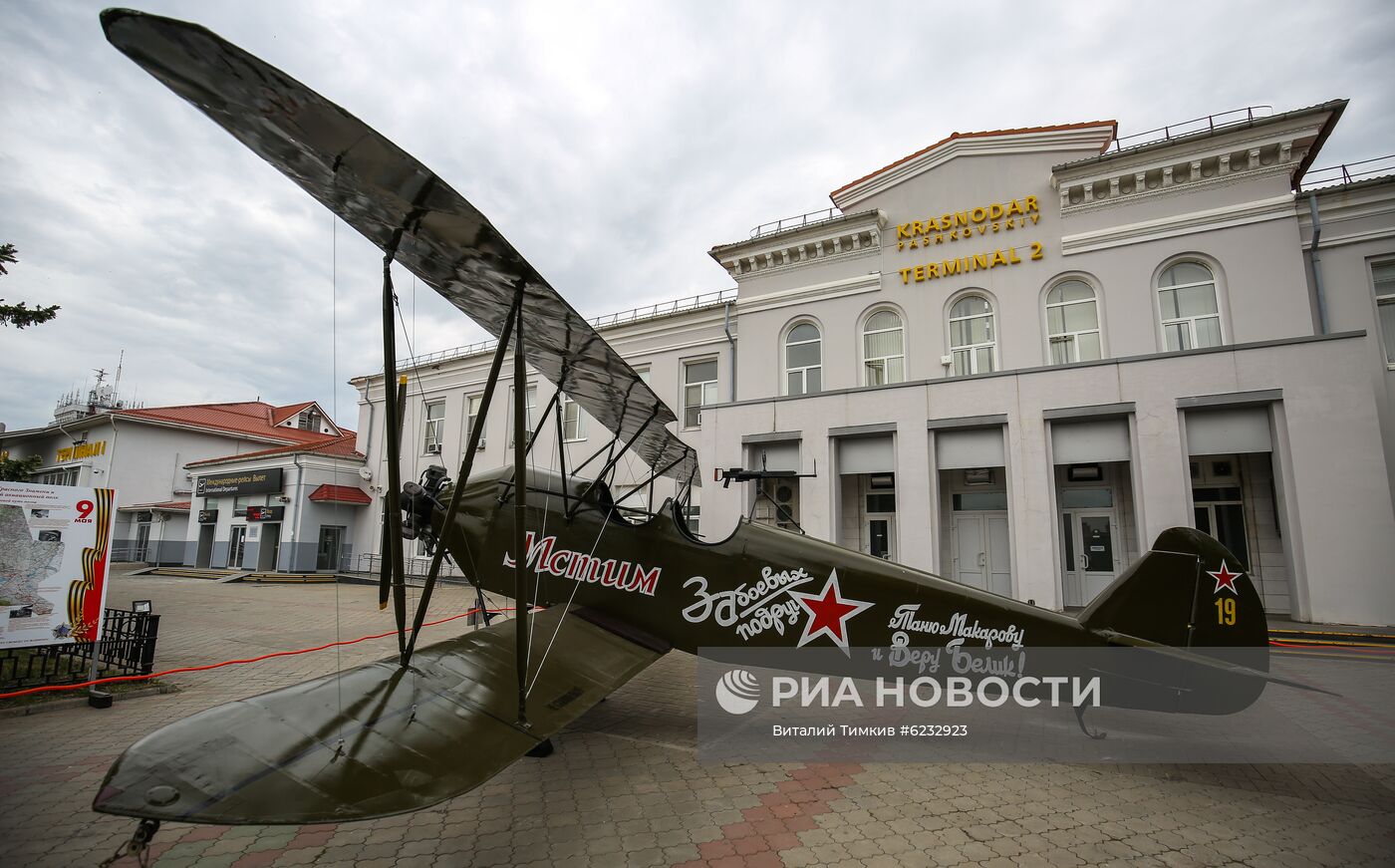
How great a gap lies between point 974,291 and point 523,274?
1230 cm

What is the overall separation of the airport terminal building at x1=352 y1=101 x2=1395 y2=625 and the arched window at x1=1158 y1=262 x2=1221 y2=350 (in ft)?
0.12

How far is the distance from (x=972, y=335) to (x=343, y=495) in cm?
2248

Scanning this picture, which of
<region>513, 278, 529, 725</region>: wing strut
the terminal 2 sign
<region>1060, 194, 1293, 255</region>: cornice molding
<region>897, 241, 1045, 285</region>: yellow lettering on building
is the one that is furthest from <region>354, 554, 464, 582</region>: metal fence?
<region>1060, 194, 1293, 255</region>: cornice molding

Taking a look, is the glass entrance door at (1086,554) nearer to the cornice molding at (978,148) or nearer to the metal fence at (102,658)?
the cornice molding at (978,148)

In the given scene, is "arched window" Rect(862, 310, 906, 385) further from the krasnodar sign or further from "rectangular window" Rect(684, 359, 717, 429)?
the krasnodar sign

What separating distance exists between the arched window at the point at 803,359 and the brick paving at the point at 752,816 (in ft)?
34.8

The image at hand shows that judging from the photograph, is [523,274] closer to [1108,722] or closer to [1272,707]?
[1108,722]

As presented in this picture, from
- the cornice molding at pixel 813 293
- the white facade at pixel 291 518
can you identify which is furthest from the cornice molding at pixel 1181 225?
the white facade at pixel 291 518

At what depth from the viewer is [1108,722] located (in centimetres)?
552

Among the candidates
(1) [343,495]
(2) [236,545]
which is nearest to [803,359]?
(1) [343,495]

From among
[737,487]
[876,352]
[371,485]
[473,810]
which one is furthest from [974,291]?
[371,485]

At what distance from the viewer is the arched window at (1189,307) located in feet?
37.6

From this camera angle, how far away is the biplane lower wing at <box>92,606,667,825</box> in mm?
2203

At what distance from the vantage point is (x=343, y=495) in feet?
76.4
